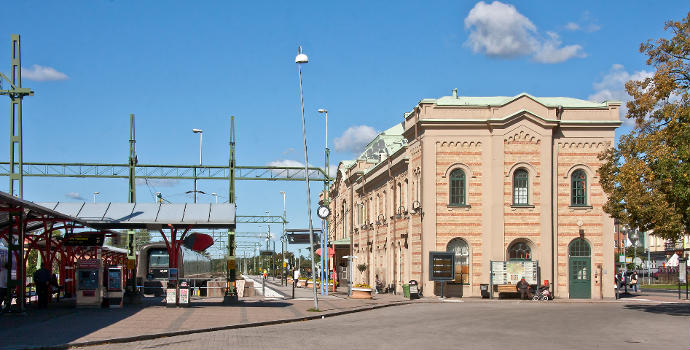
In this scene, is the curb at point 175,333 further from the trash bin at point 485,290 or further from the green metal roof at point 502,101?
the green metal roof at point 502,101

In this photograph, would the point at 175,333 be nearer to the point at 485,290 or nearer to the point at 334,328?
A: the point at 334,328

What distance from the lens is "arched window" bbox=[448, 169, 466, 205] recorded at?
44219 millimetres

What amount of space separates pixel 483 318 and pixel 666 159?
856 centimetres

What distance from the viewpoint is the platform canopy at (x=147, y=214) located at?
104 feet

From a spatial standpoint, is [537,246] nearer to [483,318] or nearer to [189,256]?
[483,318]

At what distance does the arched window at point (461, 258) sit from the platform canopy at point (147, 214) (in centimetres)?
1501

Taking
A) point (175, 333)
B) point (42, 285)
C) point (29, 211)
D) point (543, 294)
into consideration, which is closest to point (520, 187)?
point (543, 294)

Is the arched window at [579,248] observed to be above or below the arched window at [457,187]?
below

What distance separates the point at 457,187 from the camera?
145 ft

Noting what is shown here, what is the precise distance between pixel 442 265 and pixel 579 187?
9060 millimetres

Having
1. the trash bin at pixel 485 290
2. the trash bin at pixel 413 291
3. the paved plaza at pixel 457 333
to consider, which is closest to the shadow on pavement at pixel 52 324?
the paved plaza at pixel 457 333

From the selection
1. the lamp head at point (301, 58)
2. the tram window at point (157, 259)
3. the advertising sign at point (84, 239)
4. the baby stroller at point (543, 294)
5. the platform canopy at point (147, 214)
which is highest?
the lamp head at point (301, 58)

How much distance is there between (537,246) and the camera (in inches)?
1716

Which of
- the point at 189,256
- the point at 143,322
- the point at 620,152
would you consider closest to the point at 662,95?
the point at 620,152
